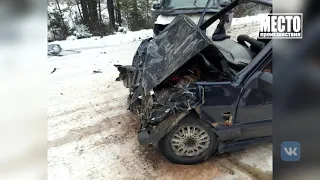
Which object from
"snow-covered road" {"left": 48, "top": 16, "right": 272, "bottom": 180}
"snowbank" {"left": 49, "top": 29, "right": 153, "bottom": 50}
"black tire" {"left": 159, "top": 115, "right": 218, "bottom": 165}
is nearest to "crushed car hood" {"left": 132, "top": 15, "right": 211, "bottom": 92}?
"black tire" {"left": 159, "top": 115, "right": 218, "bottom": 165}

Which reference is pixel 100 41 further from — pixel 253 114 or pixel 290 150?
pixel 290 150

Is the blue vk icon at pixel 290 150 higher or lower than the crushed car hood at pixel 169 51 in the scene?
lower

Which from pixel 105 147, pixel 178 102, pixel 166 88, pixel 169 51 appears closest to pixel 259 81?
pixel 178 102

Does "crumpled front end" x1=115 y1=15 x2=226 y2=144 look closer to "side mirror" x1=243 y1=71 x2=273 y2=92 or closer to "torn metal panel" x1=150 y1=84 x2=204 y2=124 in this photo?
"torn metal panel" x1=150 y1=84 x2=204 y2=124

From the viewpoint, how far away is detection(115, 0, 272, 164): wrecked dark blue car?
260 centimetres

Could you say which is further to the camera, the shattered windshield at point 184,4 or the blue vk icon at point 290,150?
the shattered windshield at point 184,4

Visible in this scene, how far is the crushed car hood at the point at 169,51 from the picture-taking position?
110 inches

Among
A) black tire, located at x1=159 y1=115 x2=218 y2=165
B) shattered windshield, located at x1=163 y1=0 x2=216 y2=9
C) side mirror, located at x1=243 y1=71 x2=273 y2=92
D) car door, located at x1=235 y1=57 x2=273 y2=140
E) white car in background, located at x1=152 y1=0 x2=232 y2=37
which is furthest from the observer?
shattered windshield, located at x1=163 y1=0 x2=216 y2=9

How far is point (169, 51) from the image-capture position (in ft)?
10.2

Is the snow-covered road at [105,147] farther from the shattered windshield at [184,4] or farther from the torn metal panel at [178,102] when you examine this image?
the shattered windshield at [184,4]

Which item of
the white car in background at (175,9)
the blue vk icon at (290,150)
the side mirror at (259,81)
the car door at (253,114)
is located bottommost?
the car door at (253,114)

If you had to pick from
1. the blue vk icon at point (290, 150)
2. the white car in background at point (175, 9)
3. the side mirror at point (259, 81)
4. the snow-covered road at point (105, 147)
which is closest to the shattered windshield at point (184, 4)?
the white car in background at point (175, 9)

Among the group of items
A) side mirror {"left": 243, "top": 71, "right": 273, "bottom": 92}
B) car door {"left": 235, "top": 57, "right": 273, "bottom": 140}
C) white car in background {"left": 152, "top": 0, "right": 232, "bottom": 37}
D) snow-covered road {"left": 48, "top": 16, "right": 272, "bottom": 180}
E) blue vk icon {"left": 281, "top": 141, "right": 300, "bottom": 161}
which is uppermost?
white car in background {"left": 152, "top": 0, "right": 232, "bottom": 37}

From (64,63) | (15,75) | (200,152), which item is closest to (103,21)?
(64,63)
